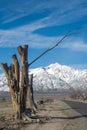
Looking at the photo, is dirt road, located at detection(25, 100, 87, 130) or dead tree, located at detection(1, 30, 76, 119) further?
dead tree, located at detection(1, 30, 76, 119)

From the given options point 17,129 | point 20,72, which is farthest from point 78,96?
point 17,129

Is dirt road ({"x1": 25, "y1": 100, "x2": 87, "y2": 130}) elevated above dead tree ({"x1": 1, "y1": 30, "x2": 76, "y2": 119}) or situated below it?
below

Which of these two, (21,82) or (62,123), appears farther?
(21,82)

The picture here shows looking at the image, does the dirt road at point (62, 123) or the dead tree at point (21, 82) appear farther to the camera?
the dead tree at point (21, 82)

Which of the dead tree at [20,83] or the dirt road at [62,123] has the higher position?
the dead tree at [20,83]

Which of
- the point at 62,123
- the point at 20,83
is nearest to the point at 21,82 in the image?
the point at 20,83

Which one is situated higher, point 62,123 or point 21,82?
point 21,82

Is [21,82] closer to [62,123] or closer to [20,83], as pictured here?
[20,83]

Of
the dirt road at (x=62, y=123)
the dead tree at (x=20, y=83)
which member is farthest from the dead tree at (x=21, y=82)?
the dirt road at (x=62, y=123)

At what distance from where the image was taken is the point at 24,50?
31297 mm

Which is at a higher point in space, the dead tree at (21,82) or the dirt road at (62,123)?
the dead tree at (21,82)

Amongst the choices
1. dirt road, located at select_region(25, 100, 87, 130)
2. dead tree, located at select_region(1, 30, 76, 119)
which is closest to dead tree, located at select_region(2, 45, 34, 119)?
dead tree, located at select_region(1, 30, 76, 119)

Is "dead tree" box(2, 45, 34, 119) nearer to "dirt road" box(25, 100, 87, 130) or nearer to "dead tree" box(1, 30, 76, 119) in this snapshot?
"dead tree" box(1, 30, 76, 119)

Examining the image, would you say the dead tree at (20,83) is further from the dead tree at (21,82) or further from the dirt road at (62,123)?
the dirt road at (62,123)
